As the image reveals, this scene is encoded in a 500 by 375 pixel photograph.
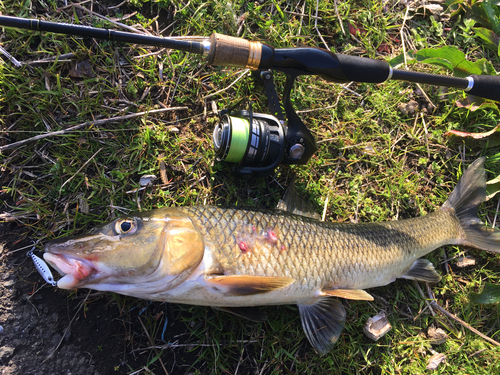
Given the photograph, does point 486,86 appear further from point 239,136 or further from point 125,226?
point 125,226

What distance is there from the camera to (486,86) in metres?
2.80

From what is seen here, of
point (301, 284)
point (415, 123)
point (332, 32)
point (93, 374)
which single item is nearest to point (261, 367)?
point (301, 284)

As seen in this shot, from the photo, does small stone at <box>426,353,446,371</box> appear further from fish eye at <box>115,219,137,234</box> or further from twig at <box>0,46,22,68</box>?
twig at <box>0,46,22,68</box>

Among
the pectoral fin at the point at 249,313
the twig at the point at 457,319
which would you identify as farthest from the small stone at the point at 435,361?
the pectoral fin at the point at 249,313

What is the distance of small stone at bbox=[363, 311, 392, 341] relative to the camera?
2.80 meters

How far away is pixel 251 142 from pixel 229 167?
0.50 metres

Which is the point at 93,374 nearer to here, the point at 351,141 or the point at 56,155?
the point at 56,155

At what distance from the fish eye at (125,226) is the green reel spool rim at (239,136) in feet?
2.91

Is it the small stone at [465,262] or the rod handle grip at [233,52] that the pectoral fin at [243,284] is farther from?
the small stone at [465,262]

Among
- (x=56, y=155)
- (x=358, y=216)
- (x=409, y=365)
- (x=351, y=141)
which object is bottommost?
(x=409, y=365)

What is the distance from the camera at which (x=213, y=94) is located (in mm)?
2947

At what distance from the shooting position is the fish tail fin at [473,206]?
120 inches

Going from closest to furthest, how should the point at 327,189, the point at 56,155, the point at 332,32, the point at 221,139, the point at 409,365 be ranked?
the point at 221,139 → the point at 56,155 → the point at 409,365 → the point at 327,189 → the point at 332,32

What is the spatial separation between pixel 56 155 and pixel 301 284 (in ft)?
7.21
